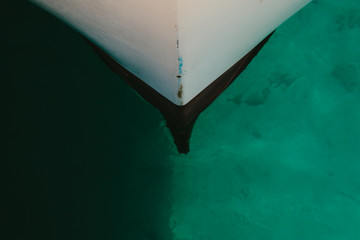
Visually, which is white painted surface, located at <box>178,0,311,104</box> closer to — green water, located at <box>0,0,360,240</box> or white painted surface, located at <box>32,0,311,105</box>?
white painted surface, located at <box>32,0,311,105</box>

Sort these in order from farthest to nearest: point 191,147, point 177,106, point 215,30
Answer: point 191,147, point 177,106, point 215,30

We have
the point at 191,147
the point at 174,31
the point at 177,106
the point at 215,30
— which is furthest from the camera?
Result: the point at 191,147

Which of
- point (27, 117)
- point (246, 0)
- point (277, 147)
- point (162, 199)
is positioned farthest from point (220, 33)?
point (27, 117)

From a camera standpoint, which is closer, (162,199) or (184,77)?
(184,77)

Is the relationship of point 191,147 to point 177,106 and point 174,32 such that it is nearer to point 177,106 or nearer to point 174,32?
point 177,106

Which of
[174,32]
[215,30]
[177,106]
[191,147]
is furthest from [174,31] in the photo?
[191,147]

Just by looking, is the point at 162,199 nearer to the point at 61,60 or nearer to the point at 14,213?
the point at 14,213
